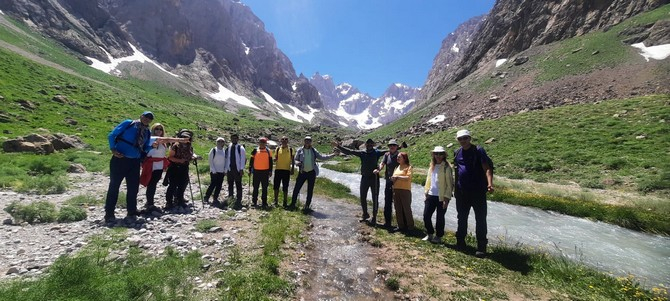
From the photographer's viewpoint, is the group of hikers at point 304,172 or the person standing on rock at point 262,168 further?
the person standing on rock at point 262,168

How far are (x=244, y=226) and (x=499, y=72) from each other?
305 ft

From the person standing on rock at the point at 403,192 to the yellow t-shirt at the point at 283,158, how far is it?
204 inches

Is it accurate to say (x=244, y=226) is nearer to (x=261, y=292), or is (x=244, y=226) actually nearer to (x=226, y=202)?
(x=226, y=202)

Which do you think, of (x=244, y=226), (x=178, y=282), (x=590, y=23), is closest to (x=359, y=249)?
(x=244, y=226)

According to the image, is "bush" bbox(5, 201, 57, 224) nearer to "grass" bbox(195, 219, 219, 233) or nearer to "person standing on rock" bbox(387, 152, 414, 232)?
"grass" bbox(195, 219, 219, 233)

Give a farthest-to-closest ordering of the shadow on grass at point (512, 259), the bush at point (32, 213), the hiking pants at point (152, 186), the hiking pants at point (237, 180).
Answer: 1. the hiking pants at point (237, 180)
2. the hiking pants at point (152, 186)
3. the bush at point (32, 213)
4. the shadow on grass at point (512, 259)

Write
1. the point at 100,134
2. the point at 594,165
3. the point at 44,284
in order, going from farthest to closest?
the point at 100,134 → the point at 594,165 → the point at 44,284

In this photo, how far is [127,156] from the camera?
33.6 ft

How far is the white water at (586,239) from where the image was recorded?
10.7 m

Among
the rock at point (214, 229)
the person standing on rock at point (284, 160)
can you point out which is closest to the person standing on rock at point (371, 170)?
the person standing on rock at point (284, 160)

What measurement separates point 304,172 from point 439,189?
259 inches

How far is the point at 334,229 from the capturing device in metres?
12.7

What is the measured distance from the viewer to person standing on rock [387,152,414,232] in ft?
40.8

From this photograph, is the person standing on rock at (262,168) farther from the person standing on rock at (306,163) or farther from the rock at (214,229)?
the rock at (214,229)
